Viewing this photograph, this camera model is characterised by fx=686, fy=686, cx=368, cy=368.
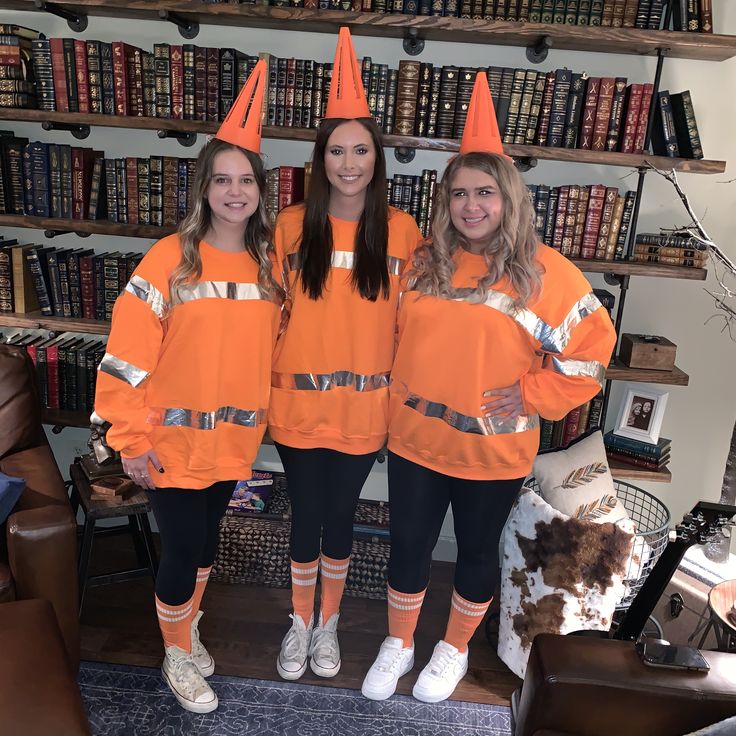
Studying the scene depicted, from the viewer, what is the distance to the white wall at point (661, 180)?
2.35m

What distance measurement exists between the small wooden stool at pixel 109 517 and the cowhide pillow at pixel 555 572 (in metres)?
1.13

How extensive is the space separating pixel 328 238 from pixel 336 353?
0.29 meters

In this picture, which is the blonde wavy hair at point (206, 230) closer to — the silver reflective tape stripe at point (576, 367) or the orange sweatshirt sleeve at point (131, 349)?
the orange sweatshirt sleeve at point (131, 349)

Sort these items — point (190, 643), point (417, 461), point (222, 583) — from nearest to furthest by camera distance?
point (417, 461)
point (190, 643)
point (222, 583)

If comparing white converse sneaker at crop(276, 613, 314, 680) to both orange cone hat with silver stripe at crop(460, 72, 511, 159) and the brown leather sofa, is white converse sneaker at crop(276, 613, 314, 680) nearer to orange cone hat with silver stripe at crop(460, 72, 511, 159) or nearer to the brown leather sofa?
the brown leather sofa

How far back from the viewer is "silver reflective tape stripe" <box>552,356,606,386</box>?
5.66 ft

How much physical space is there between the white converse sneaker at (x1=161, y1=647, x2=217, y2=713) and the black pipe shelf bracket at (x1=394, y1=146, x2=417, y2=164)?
Result: 1.75 meters

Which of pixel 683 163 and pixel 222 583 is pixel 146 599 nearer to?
pixel 222 583

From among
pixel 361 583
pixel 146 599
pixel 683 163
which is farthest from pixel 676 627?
pixel 146 599

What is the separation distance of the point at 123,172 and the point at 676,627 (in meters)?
2.48

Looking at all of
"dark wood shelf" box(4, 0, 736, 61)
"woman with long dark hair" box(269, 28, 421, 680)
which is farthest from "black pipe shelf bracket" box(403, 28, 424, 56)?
"woman with long dark hair" box(269, 28, 421, 680)

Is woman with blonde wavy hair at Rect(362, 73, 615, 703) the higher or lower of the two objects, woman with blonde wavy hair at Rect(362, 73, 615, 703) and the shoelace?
the higher

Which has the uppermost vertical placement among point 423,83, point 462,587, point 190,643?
point 423,83

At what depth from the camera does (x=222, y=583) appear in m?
2.45
